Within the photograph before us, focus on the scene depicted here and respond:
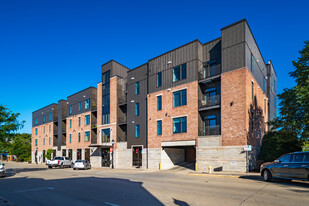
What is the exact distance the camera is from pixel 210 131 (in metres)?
25.1

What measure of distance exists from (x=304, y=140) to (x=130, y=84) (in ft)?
73.1

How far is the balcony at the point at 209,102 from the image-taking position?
24.9 m

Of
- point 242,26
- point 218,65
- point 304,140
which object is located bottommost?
point 304,140

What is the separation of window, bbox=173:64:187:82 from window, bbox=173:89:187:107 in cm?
162

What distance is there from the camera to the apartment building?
2306 centimetres

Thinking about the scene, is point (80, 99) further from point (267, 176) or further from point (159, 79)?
point (267, 176)

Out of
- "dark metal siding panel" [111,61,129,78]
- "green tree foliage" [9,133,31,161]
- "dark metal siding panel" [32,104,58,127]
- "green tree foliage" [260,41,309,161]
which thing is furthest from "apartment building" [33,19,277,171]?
"green tree foliage" [9,133,31,161]

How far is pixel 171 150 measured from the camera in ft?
97.8

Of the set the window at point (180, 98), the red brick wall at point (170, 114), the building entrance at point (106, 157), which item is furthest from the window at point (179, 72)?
the building entrance at point (106, 157)

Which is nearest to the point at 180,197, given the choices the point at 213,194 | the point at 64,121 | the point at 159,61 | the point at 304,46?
the point at 213,194

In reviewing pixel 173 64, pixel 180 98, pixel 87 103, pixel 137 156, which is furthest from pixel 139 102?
pixel 87 103

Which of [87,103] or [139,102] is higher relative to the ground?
[87,103]

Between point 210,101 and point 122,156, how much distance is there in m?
15.7

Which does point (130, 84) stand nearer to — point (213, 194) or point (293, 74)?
point (293, 74)
